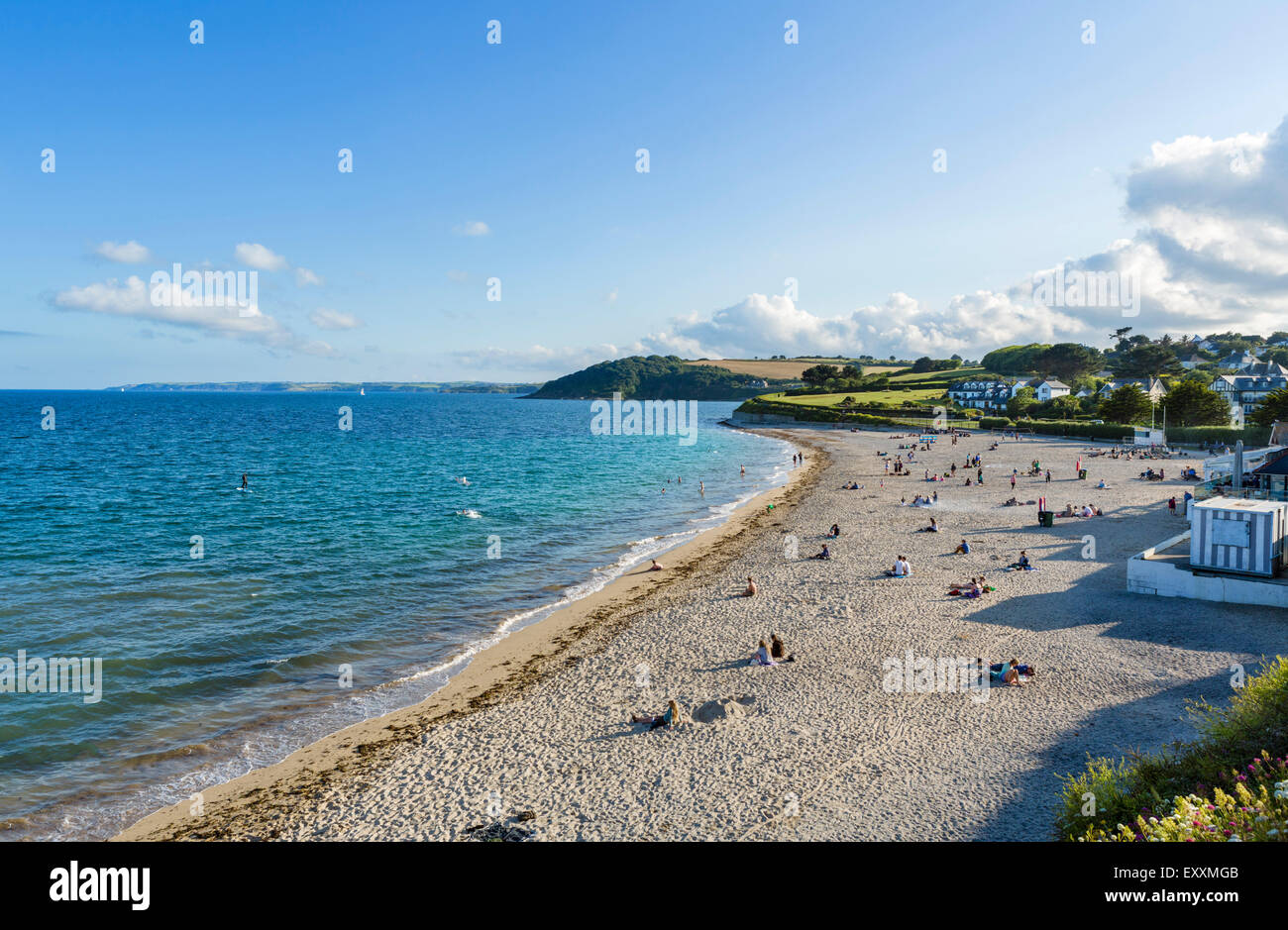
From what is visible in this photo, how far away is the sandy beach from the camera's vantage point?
1282 cm

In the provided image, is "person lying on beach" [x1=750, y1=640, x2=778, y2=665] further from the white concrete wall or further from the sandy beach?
the white concrete wall

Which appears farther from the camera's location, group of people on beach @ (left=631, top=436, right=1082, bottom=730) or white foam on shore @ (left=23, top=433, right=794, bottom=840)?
group of people on beach @ (left=631, top=436, right=1082, bottom=730)

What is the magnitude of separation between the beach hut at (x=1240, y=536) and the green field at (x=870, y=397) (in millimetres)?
108482

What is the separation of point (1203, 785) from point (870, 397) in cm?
13792

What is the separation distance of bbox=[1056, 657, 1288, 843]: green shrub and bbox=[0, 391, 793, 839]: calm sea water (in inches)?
616

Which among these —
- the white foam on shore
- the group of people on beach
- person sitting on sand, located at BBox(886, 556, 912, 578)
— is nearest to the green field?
the group of people on beach

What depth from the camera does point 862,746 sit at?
48.7ft

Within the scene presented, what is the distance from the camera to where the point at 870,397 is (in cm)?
14100

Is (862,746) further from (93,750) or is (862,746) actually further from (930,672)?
(93,750)

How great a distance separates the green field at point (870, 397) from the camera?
133 meters

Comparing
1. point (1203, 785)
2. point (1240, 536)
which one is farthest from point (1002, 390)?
point (1203, 785)

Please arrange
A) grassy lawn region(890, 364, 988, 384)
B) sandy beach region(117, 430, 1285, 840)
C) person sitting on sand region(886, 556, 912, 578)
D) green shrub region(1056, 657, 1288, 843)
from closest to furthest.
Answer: green shrub region(1056, 657, 1288, 843) → sandy beach region(117, 430, 1285, 840) → person sitting on sand region(886, 556, 912, 578) → grassy lawn region(890, 364, 988, 384)
